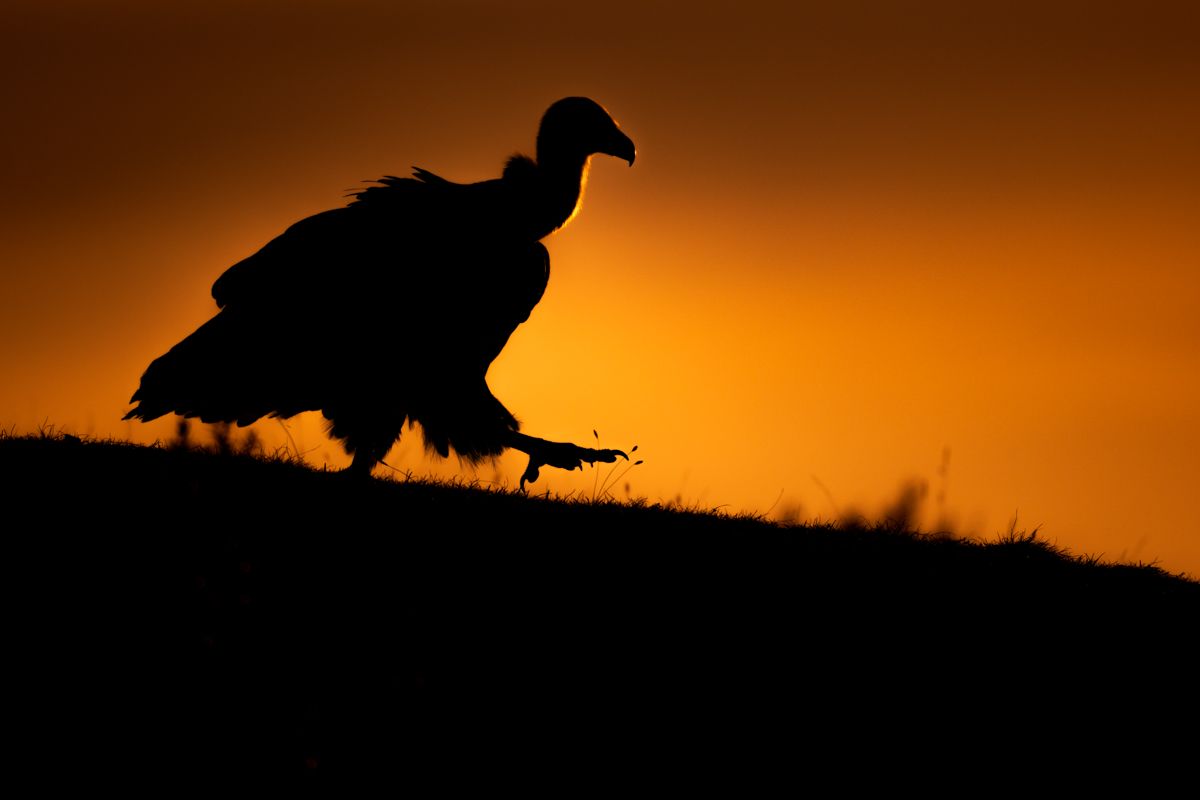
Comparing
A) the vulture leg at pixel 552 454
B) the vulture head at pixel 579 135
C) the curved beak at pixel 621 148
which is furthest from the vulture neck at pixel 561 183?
the vulture leg at pixel 552 454

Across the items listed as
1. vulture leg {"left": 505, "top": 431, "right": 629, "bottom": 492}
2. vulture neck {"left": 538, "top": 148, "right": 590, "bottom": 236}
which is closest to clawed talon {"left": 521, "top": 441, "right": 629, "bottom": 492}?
vulture leg {"left": 505, "top": 431, "right": 629, "bottom": 492}

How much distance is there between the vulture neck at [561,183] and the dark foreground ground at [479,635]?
251 cm

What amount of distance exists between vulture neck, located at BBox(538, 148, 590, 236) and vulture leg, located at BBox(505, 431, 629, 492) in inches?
60.5

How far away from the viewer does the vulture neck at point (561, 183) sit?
383 inches

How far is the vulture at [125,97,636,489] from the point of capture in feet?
30.1

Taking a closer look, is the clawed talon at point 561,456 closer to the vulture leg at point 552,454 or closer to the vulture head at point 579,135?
the vulture leg at point 552,454

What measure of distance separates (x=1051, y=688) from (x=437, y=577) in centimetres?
316

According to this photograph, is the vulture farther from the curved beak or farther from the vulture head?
the curved beak

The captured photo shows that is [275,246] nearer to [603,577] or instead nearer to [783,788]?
[603,577]

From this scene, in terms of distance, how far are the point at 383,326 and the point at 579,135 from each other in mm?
2180

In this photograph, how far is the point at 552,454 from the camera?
30.5ft

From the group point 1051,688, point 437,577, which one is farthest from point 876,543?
point 437,577

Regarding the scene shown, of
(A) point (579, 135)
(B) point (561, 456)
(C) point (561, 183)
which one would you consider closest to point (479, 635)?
(B) point (561, 456)

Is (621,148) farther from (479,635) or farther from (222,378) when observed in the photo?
(479,635)
